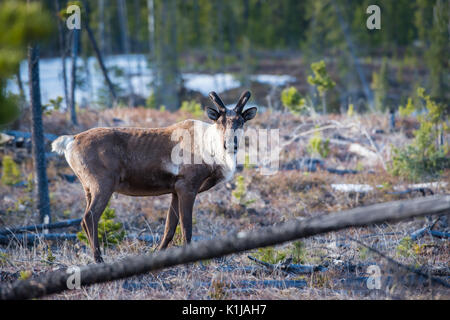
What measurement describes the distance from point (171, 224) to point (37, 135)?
3.41 metres

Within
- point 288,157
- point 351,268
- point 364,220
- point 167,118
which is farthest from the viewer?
point 167,118

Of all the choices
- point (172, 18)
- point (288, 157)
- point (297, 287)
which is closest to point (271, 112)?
point (288, 157)

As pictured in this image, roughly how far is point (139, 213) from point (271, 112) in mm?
5814

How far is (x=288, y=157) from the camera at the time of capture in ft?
39.4

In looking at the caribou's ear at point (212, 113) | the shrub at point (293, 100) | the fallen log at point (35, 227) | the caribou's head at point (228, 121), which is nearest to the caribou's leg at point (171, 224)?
the caribou's head at point (228, 121)

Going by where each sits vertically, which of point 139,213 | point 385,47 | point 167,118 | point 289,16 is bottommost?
point 139,213

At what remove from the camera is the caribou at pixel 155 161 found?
19.3 ft

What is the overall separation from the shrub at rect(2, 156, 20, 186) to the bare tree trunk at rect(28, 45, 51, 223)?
2.35m

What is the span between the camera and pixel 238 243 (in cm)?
392

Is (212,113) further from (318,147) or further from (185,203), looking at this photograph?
(318,147)

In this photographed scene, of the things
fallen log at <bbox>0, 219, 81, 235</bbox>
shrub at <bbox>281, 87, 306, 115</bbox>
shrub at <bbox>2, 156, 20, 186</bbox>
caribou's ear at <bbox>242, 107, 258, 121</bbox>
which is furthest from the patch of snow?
shrub at <bbox>2, 156, 20, 186</bbox>

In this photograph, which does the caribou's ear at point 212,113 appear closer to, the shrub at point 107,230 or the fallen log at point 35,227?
the shrub at point 107,230

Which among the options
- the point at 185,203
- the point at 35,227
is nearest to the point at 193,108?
the point at 35,227

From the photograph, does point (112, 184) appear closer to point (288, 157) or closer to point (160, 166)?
point (160, 166)
